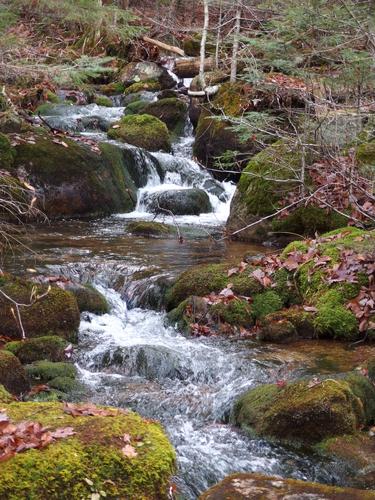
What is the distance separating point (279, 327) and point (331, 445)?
233cm

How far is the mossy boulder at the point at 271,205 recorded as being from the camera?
438 inches

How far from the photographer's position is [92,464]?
306cm

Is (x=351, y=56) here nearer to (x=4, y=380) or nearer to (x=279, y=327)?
(x=279, y=327)

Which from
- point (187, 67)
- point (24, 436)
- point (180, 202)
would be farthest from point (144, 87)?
point (24, 436)

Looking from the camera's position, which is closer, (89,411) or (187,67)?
(89,411)

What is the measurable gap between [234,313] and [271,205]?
4527 mm

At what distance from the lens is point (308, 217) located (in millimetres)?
11273

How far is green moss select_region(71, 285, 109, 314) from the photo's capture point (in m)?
8.27

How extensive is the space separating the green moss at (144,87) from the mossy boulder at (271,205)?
426 inches

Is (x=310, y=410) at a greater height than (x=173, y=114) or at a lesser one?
lesser

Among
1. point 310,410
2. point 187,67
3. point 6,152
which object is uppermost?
point 187,67

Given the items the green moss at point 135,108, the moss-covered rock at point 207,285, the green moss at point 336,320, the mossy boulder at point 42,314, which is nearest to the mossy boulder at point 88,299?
the mossy boulder at point 42,314

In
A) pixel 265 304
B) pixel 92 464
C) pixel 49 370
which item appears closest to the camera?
pixel 92 464

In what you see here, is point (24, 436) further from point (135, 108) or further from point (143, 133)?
point (135, 108)
